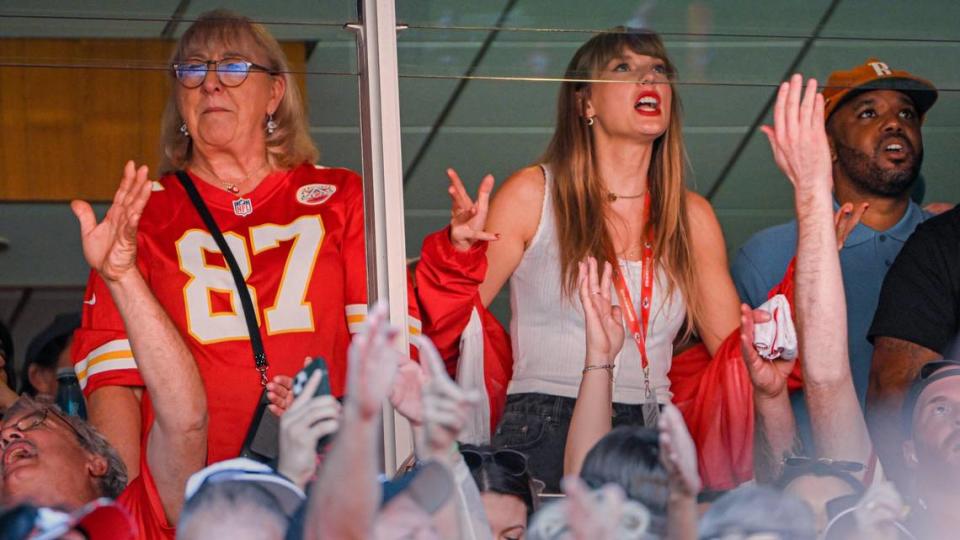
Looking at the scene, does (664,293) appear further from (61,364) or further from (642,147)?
(61,364)

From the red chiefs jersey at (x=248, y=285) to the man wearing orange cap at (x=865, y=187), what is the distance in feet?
3.37

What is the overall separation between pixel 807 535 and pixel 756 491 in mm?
124

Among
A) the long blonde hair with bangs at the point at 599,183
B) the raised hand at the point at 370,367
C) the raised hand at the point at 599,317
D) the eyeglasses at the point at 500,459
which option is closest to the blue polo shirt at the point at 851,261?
the long blonde hair with bangs at the point at 599,183

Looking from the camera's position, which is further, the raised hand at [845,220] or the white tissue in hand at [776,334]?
the raised hand at [845,220]

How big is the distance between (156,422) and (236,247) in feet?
1.40

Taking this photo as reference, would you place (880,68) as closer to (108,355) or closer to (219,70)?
(219,70)

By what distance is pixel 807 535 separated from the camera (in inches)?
116

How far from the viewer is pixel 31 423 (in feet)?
11.0

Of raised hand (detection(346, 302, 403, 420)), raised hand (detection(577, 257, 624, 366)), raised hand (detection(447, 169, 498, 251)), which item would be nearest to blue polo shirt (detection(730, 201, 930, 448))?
raised hand (detection(577, 257, 624, 366))

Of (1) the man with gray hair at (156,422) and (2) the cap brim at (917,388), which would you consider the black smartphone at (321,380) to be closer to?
(1) the man with gray hair at (156,422)

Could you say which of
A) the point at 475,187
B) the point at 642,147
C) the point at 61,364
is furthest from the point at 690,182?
the point at 61,364

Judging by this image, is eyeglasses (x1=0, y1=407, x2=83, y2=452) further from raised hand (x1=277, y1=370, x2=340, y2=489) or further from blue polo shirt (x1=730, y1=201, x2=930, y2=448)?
blue polo shirt (x1=730, y1=201, x2=930, y2=448)

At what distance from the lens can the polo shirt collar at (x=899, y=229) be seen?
4.18m

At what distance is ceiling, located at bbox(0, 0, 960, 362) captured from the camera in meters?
3.66
